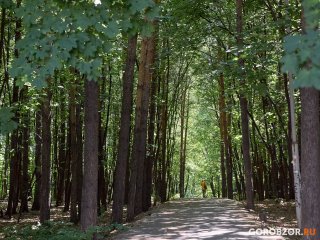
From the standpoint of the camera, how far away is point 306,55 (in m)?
3.75

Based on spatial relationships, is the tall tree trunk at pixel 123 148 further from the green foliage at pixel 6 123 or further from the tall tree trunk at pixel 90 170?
the green foliage at pixel 6 123

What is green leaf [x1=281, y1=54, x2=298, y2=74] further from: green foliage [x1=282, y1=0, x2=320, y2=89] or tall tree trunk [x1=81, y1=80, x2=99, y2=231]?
tall tree trunk [x1=81, y1=80, x2=99, y2=231]

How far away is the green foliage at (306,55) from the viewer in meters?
3.64

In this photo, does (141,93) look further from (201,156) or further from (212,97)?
(201,156)

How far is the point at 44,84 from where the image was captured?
18.2 ft

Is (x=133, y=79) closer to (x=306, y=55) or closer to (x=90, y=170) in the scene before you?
(x=90, y=170)

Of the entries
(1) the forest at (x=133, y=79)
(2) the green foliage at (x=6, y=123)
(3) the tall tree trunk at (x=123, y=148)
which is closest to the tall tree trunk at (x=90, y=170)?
(1) the forest at (x=133, y=79)

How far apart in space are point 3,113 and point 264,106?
643 inches

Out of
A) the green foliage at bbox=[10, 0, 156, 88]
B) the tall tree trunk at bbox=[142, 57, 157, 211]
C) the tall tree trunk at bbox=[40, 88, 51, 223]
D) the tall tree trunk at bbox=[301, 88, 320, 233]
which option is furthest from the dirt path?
the green foliage at bbox=[10, 0, 156, 88]

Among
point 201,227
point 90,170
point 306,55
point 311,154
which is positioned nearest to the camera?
point 306,55

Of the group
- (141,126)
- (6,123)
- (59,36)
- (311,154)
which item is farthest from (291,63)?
(141,126)

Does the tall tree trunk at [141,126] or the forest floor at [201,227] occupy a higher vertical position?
the tall tree trunk at [141,126]

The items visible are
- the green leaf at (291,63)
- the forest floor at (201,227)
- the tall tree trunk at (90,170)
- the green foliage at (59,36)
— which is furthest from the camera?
the forest floor at (201,227)

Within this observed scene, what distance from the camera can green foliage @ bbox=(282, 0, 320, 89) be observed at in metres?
3.64
